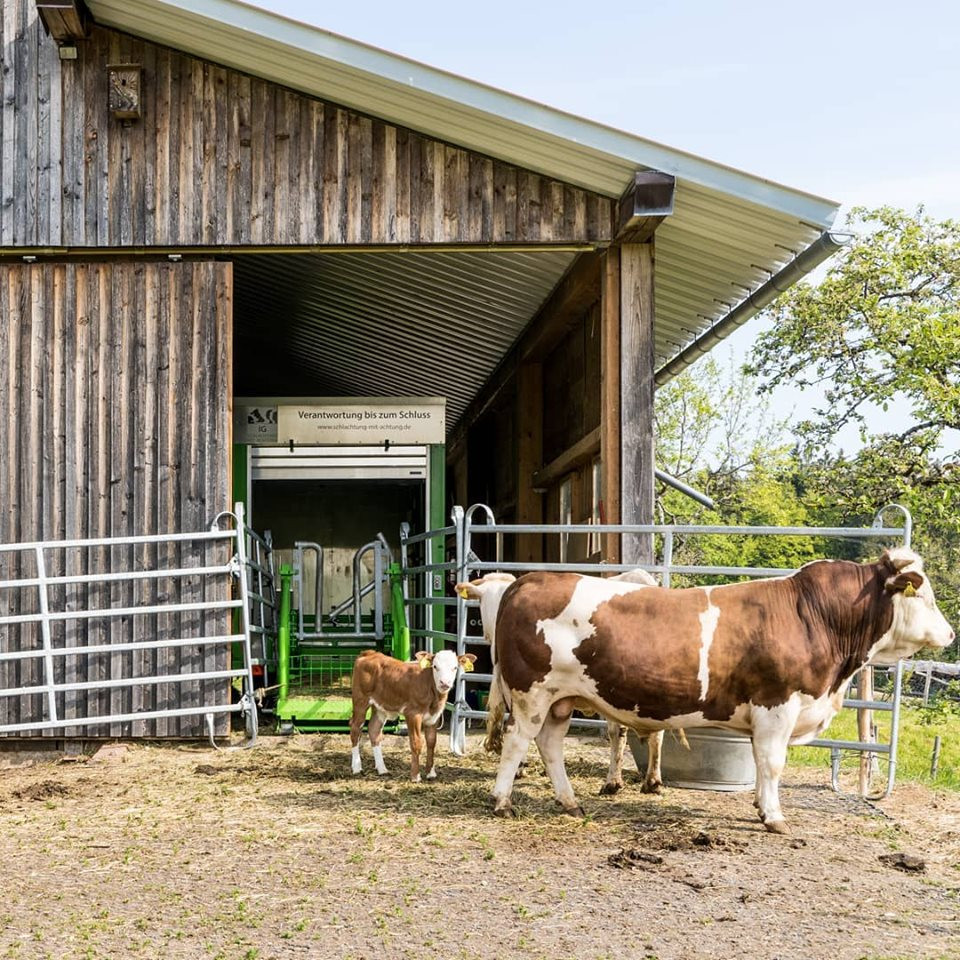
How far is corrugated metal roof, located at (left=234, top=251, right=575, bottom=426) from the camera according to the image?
12.8 m

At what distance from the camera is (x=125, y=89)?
395 inches

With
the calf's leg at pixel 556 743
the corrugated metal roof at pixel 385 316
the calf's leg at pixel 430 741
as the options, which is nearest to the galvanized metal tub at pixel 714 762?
the calf's leg at pixel 556 743

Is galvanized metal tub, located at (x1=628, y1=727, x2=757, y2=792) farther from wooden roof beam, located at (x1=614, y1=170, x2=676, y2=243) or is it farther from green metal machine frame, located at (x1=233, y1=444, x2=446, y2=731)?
wooden roof beam, located at (x1=614, y1=170, x2=676, y2=243)

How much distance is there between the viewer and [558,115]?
363 inches

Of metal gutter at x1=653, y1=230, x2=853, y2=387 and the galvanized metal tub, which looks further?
metal gutter at x1=653, y1=230, x2=853, y2=387

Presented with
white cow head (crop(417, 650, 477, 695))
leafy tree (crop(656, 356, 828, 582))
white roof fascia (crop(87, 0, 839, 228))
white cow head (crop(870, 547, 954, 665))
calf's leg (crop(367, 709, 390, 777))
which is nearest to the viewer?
white cow head (crop(870, 547, 954, 665))

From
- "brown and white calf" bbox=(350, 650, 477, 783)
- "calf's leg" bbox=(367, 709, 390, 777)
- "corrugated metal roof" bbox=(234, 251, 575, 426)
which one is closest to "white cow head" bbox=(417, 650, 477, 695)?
"brown and white calf" bbox=(350, 650, 477, 783)

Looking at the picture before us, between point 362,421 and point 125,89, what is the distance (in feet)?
Answer: 14.5

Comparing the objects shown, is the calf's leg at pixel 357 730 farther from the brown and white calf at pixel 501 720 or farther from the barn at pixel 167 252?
the barn at pixel 167 252

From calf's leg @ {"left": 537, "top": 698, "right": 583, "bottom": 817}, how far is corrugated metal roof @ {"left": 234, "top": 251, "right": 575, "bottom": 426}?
14.8 ft

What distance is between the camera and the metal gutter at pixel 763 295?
925 cm

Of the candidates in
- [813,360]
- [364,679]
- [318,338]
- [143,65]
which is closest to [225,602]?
[364,679]

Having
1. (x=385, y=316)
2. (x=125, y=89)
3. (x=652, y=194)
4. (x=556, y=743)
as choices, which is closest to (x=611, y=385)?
(x=652, y=194)

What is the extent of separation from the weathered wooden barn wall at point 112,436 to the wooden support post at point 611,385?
2.82 meters
